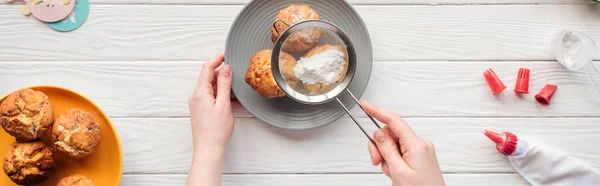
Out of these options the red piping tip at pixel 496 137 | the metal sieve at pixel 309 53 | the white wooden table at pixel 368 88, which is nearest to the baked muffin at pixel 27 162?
the white wooden table at pixel 368 88

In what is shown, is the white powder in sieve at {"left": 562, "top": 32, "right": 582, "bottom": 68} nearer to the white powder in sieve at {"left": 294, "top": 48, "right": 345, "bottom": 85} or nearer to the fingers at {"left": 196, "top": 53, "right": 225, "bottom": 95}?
the white powder in sieve at {"left": 294, "top": 48, "right": 345, "bottom": 85}

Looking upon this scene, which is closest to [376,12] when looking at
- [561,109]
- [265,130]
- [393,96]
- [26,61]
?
[393,96]

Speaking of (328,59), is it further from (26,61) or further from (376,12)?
(26,61)

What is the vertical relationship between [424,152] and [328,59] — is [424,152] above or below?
below

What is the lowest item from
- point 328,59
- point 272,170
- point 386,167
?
point 272,170

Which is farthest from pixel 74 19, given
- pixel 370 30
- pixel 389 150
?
pixel 389 150

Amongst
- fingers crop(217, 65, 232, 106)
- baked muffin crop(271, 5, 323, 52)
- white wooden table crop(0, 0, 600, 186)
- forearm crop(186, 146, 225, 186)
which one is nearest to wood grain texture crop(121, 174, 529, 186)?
white wooden table crop(0, 0, 600, 186)

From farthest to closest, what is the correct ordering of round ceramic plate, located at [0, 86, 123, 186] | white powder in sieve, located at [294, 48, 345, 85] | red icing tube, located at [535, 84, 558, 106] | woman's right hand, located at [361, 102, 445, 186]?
red icing tube, located at [535, 84, 558, 106], round ceramic plate, located at [0, 86, 123, 186], white powder in sieve, located at [294, 48, 345, 85], woman's right hand, located at [361, 102, 445, 186]
